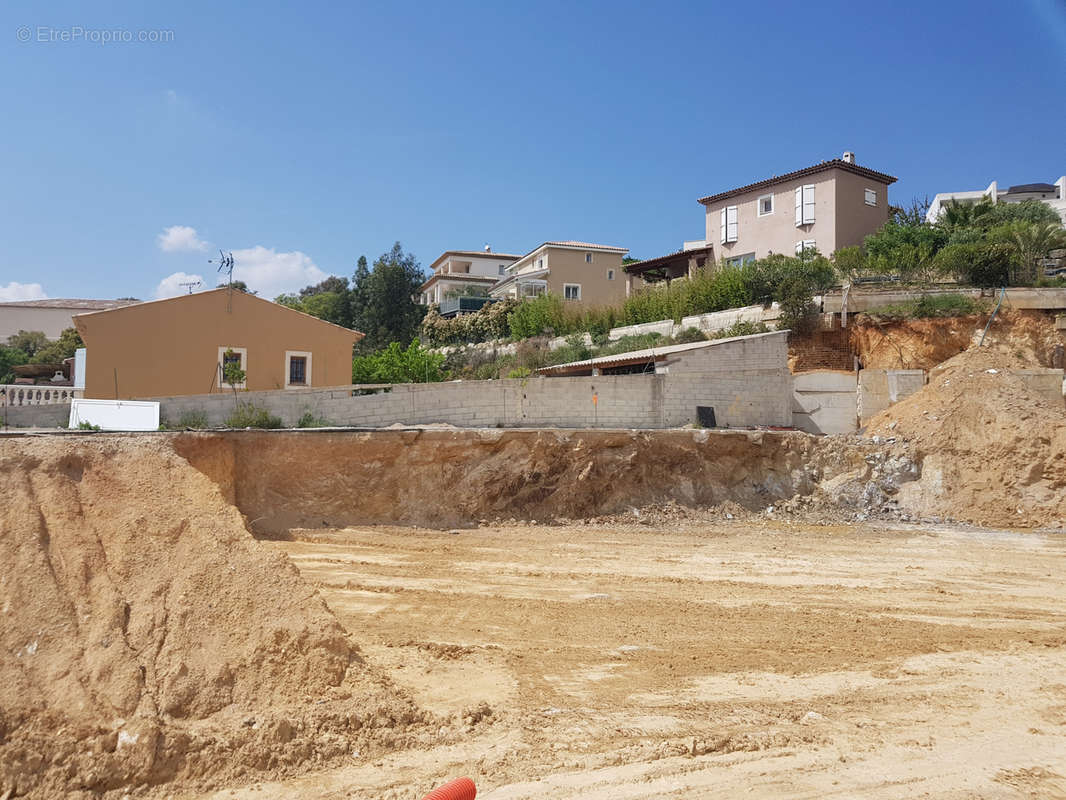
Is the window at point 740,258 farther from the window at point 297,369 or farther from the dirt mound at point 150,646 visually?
the dirt mound at point 150,646

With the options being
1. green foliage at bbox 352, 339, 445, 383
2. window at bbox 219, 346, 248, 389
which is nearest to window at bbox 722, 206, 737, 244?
green foliage at bbox 352, 339, 445, 383

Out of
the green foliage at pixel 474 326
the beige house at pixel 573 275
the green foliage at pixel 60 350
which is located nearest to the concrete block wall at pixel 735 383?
the green foliage at pixel 474 326

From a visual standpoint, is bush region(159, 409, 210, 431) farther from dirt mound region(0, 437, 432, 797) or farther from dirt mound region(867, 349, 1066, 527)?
dirt mound region(867, 349, 1066, 527)

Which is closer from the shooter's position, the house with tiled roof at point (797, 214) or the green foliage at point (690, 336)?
the green foliage at point (690, 336)

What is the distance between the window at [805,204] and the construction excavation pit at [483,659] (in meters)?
21.5

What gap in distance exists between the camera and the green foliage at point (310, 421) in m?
16.7

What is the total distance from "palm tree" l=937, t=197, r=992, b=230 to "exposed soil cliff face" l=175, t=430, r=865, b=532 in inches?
728

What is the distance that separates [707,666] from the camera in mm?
7480

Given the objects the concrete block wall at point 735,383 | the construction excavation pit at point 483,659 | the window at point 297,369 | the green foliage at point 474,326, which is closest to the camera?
the construction excavation pit at point 483,659

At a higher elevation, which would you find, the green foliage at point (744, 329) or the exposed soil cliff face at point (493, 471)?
the green foliage at point (744, 329)

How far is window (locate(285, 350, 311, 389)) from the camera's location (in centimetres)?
2530

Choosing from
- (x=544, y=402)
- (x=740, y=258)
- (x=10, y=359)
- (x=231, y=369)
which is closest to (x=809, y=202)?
(x=740, y=258)

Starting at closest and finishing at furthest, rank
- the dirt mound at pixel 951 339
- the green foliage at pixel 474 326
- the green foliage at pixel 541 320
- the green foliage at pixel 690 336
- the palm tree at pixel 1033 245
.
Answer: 1. the dirt mound at pixel 951 339
2. the palm tree at pixel 1033 245
3. the green foliage at pixel 690 336
4. the green foliage at pixel 541 320
5. the green foliage at pixel 474 326

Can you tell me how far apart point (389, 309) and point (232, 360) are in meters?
20.2
